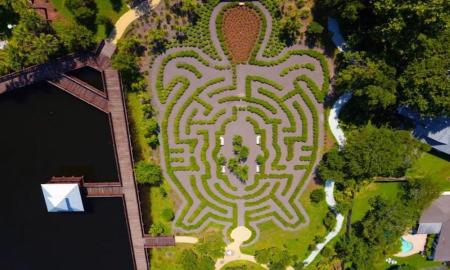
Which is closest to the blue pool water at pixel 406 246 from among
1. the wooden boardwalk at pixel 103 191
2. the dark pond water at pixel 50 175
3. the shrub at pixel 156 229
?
the shrub at pixel 156 229

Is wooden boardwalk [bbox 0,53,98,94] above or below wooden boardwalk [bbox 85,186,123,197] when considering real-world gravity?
above

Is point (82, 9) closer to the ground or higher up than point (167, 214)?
higher up

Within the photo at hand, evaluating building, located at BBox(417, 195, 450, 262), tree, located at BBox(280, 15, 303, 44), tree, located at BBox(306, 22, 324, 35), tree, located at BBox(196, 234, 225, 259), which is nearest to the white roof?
tree, located at BBox(196, 234, 225, 259)

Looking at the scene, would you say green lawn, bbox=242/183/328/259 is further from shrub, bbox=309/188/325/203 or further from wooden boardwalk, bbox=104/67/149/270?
wooden boardwalk, bbox=104/67/149/270

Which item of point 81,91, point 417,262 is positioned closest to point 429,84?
point 417,262

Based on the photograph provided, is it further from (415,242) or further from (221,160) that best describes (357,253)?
(221,160)

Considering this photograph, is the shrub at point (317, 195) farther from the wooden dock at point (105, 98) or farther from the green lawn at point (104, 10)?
the green lawn at point (104, 10)

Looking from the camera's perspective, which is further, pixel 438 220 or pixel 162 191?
pixel 162 191

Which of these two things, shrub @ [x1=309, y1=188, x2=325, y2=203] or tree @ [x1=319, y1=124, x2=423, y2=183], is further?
shrub @ [x1=309, y1=188, x2=325, y2=203]
